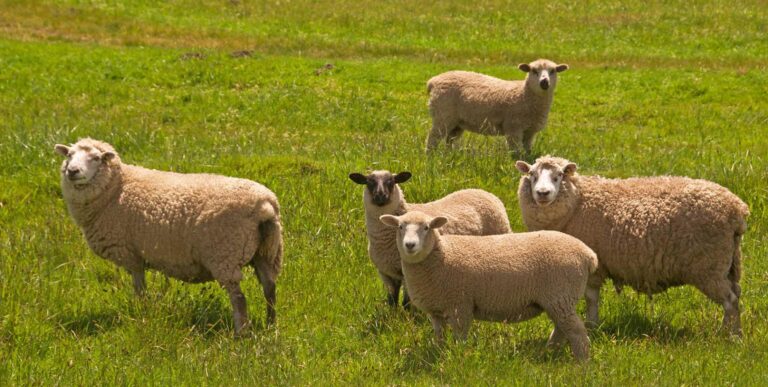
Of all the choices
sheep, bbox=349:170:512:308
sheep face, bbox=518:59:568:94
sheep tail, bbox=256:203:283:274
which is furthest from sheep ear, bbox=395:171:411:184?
sheep face, bbox=518:59:568:94

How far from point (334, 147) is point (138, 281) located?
21.1 feet

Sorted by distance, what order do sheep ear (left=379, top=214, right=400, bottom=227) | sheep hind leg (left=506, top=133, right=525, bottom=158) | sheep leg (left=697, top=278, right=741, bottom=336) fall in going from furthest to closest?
sheep hind leg (left=506, top=133, right=525, bottom=158), sheep leg (left=697, top=278, right=741, bottom=336), sheep ear (left=379, top=214, right=400, bottom=227)

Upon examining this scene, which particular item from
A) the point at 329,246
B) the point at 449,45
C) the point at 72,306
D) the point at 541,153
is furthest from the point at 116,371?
the point at 449,45

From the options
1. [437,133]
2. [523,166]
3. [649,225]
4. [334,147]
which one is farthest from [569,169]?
[437,133]

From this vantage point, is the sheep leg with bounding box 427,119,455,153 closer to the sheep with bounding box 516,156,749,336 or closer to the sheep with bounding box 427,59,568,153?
the sheep with bounding box 427,59,568,153

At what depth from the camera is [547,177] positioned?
339 inches

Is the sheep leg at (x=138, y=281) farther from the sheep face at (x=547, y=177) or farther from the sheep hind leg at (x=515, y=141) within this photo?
the sheep hind leg at (x=515, y=141)

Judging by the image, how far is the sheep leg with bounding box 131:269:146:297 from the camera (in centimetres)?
850

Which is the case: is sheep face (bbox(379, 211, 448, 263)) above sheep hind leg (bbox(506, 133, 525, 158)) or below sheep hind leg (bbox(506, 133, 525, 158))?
above

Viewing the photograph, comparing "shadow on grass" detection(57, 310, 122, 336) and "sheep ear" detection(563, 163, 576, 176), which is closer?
"shadow on grass" detection(57, 310, 122, 336)

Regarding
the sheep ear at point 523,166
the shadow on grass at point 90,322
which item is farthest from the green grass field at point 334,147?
the sheep ear at point 523,166

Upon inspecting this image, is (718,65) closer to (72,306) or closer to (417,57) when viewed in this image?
(417,57)

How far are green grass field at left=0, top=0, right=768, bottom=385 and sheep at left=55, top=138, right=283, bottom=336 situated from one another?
0.28 metres

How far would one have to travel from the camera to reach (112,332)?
7637 millimetres
